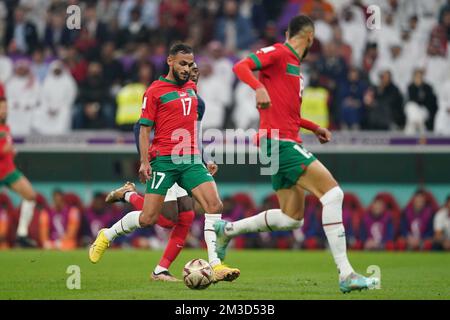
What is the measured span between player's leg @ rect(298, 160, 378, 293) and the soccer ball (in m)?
1.35

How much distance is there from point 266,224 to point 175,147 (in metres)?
1.38

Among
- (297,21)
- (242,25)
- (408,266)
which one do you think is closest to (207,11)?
(242,25)

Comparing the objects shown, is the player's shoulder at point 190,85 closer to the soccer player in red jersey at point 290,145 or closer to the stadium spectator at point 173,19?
the soccer player in red jersey at point 290,145

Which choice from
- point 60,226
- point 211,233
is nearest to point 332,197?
point 211,233

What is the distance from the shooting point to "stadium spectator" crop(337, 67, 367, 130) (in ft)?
69.7

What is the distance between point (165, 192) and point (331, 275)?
2.88 m

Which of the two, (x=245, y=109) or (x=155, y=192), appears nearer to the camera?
(x=155, y=192)

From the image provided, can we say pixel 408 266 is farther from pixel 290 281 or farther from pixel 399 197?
pixel 399 197

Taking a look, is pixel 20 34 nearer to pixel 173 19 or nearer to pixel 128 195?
pixel 173 19

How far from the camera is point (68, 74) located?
22.8m

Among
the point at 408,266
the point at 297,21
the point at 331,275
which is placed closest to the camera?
the point at 297,21

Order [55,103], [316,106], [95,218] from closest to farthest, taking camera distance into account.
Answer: [316,106] < [95,218] < [55,103]

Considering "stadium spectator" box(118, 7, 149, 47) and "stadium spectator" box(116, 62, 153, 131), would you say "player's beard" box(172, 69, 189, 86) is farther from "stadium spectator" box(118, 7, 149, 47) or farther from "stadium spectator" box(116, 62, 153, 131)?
"stadium spectator" box(118, 7, 149, 47)

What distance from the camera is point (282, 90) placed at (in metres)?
10.6
